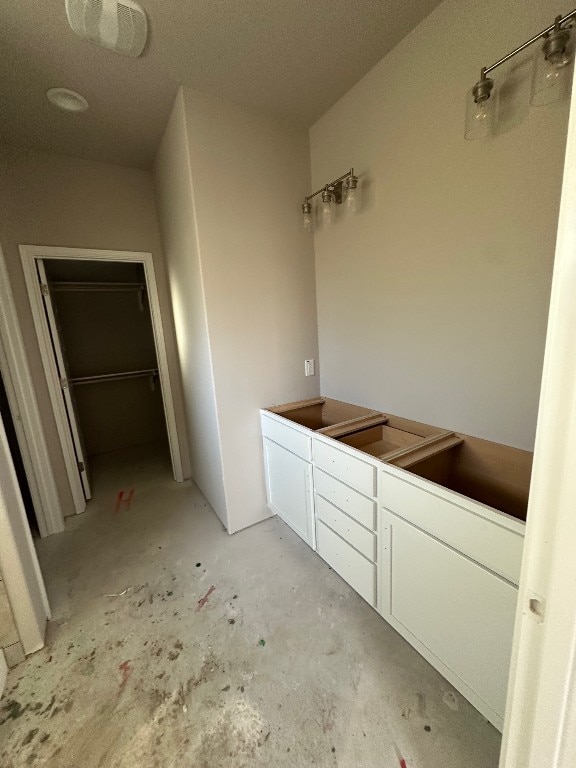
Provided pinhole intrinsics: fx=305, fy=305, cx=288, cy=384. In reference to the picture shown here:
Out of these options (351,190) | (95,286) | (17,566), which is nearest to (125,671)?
(17,566)

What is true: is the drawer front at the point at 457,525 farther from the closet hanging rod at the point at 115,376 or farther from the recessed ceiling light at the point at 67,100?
the closet hanging rod at the point at 115,376

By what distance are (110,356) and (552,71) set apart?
422cm

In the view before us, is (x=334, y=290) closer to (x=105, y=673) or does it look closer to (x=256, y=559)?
(x=256, y=559)

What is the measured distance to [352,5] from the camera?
132cm

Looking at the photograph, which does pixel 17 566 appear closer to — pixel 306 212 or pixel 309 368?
pixel 309 368

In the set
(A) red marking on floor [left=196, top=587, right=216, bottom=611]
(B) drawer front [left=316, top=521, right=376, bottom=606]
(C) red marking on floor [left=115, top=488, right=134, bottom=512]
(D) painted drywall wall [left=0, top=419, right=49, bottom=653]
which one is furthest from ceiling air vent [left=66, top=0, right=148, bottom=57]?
(C) red marking on floor [left=115, top=488, right=134, bottom=512]

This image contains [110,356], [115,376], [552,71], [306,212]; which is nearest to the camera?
[552,71]

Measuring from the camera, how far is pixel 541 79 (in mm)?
1089

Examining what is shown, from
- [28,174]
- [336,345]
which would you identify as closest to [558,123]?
[336,345]

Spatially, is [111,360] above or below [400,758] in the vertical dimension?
above

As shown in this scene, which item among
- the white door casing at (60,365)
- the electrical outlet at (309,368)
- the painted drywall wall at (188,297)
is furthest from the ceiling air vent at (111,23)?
the electrical outlet at (309,368)

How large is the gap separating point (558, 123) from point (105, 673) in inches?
113

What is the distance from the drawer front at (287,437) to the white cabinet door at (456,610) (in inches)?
24.9

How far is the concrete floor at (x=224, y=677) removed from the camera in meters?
1.09
